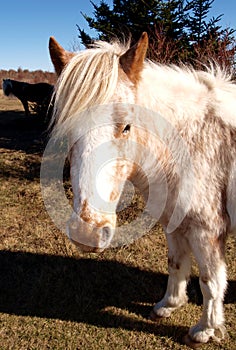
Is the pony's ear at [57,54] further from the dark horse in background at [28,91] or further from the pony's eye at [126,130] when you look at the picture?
the dark horse in background at [28,91]

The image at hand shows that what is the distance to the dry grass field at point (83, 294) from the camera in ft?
8.01

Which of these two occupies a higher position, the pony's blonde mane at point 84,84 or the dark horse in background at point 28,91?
the pony's blonde mane at point 84,84

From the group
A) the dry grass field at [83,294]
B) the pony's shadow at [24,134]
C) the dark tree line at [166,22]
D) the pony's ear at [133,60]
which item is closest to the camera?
the pony's ear at [133,60]

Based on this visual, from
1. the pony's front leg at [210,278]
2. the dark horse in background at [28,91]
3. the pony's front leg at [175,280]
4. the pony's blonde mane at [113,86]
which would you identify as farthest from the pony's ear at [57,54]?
the dark horse in background at [28,91]

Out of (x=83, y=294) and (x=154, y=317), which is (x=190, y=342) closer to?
(x=154, y=317)

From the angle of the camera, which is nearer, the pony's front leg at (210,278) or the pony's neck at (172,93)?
the pony's neck at (172,93)

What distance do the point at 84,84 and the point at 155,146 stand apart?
1.96ft

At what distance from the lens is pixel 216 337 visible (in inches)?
93.0

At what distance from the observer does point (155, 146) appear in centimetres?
190

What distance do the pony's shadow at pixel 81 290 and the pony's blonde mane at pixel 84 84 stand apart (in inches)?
71.8

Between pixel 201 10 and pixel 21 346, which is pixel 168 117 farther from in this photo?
pixel 201 10

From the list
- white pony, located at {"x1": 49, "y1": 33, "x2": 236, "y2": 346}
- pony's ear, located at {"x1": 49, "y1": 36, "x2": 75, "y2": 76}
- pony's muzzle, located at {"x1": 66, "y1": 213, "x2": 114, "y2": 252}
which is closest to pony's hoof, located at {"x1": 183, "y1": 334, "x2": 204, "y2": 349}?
white pony, located at {"x1": 49, "y1": 33, "x2": 236, "y2": 346}

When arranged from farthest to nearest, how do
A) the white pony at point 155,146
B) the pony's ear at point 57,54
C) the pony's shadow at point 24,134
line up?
1. the pony's shadow at point 24,134
2. the pony's ear at point 57,54
3. the white pony at point 155,146

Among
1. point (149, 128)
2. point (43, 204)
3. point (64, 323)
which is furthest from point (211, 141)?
point (43, 204)
